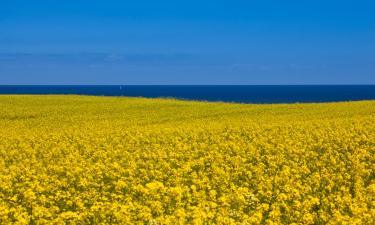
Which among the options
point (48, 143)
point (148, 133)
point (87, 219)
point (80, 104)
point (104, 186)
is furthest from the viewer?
point (80, 104)

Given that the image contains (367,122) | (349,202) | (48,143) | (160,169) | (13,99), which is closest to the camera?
(349,202)

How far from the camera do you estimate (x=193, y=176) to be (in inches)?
549

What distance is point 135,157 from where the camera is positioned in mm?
17469

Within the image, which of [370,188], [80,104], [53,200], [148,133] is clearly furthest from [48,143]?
[80,104]

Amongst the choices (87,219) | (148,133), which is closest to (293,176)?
(87,219)

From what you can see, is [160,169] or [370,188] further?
[160,169]

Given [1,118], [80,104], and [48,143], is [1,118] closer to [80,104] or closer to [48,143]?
[80,104]

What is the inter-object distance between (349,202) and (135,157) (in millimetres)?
8208

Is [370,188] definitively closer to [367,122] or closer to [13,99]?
[367,122]

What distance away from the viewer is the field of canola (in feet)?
34.1

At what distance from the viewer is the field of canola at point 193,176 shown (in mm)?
10383

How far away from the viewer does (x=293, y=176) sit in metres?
14.1

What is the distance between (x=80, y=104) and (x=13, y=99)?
919cm

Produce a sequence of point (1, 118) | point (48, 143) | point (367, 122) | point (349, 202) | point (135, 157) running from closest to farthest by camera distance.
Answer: point (349, 202) < point (135, 157) < point (48, 143) < point (367, 122) < point (1, 118)
